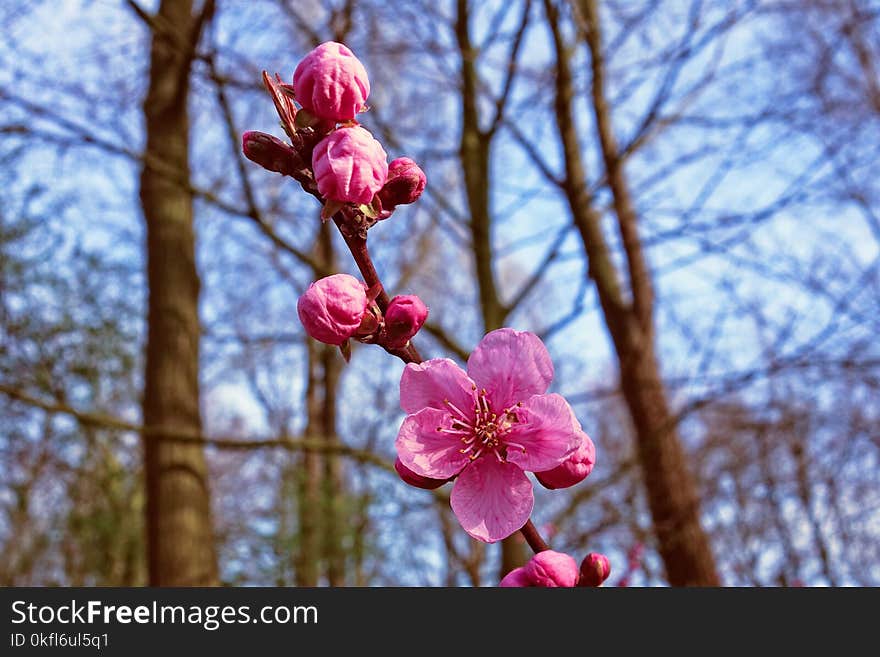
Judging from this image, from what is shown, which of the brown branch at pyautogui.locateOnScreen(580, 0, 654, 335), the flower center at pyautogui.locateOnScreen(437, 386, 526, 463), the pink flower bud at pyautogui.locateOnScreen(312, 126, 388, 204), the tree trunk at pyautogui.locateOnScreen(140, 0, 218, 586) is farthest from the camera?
the brown branch at pyautogui.locateOnScreen(580, 0, 654, 335)

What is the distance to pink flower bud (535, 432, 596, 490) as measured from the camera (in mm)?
906

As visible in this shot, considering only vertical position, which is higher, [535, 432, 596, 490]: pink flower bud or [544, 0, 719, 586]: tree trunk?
[544, 0, 719, 586]: tree trunk

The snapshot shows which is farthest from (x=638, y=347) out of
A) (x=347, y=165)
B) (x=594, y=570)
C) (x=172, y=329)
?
(x=347, y=165)

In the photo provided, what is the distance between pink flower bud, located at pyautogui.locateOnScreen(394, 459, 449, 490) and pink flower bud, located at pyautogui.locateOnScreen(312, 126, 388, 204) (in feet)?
0.99

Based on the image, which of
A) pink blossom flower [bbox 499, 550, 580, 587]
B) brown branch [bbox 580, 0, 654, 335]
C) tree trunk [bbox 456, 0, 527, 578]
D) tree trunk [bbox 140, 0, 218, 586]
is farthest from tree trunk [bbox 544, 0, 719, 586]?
pink blossom flower [bbox 499, 550, 580, 587]

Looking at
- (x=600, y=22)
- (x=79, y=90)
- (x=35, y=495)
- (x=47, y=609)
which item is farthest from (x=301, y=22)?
(x=35, y=495)

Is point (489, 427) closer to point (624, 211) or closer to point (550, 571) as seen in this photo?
point (550, 571)

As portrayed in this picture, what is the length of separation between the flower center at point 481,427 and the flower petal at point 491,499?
14mm

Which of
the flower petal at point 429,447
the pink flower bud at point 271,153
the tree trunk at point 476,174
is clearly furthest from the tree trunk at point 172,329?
the flower petal at point 429,447

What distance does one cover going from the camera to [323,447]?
3994 mm

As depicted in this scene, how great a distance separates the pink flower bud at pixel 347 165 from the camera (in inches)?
32.9

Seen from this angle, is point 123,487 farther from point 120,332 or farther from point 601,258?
point 601,258

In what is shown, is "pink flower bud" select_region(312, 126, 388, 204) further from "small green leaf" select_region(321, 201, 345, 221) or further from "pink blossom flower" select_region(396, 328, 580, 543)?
"pink blossom flower" select_region(396, 328, 580, 543)

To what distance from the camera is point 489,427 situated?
3.22ft
